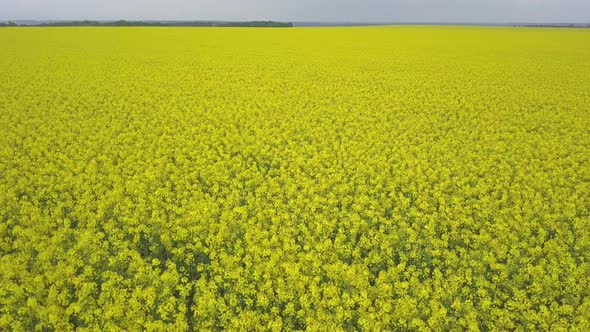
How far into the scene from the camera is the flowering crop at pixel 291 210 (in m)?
5.75

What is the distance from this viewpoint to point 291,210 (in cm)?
834

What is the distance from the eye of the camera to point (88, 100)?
15711 millimetres

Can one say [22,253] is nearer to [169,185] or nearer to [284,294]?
[169,185]

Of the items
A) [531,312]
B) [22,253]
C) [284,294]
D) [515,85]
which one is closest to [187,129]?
[22,253]

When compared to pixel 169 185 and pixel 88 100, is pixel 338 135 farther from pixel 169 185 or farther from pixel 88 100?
pixel 88 100

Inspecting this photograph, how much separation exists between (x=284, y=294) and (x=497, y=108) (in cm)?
1293

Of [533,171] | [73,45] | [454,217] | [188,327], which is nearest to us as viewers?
[188,327]

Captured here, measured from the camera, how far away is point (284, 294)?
5.95 m

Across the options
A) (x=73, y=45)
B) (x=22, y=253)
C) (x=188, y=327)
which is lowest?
→ (x=188, y=327)

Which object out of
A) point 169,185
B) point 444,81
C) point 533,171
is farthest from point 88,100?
point 444,81

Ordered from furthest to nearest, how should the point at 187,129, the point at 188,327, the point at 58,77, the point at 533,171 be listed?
the point at 58,77 < the point at 187,129 < the point at 533,171 < the point at 188,327

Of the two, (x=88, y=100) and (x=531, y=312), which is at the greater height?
(x=88, y=100)

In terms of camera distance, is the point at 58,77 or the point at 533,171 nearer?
the point at 533,171

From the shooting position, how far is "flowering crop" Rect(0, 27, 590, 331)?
18.9ft
